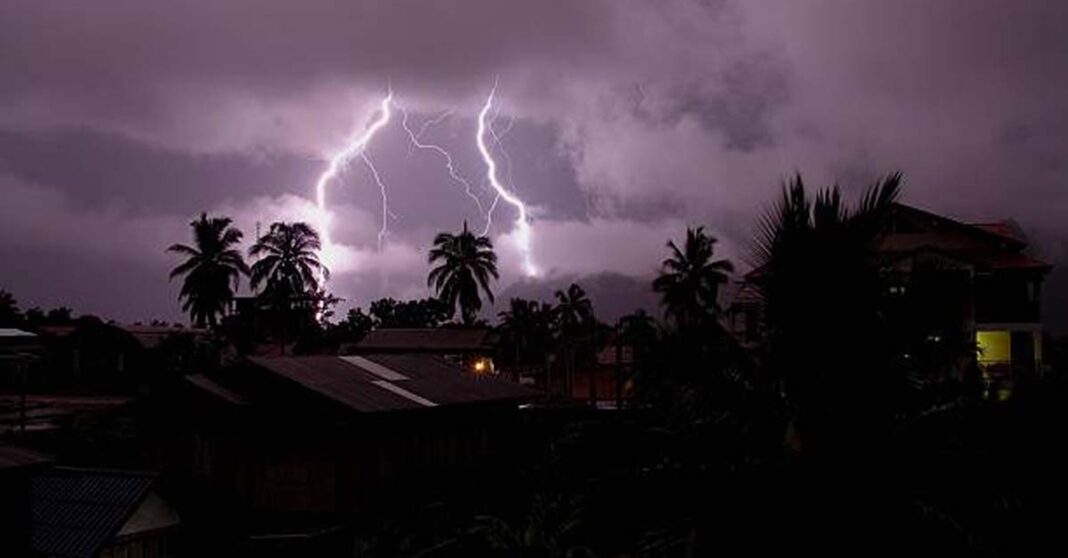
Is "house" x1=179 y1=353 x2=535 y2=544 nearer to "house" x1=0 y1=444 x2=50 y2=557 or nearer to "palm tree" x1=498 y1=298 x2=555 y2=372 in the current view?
"house" x1=0 y1=444 x2=50 y2=557

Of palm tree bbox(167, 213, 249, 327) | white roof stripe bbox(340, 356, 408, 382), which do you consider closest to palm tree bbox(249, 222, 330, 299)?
palm tree bbox(167, 213, 249, 327)

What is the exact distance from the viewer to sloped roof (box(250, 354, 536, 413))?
65.5 ft

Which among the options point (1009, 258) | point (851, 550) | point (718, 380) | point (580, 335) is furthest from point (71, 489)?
point (580, 335)

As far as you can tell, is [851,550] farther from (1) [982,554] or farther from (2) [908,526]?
→ (1) [982,554]

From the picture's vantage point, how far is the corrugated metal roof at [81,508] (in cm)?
1363

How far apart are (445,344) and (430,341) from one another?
1.52m

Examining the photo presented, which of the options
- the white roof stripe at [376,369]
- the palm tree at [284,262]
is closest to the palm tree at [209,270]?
the palm tree at [284,262]

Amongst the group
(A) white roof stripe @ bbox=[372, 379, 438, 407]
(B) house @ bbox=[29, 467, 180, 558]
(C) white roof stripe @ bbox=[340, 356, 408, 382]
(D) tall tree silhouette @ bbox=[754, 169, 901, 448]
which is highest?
→ (D) tall tree silhouette @ bbox=[754, 169, 901, 448]

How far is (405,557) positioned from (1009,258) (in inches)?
1220

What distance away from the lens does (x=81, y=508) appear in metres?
14.2

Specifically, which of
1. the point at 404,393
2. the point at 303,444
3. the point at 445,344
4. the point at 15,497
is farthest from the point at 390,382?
the point at 445,344

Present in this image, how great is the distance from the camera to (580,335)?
5762 centimetres

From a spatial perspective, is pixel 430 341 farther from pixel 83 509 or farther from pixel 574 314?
pixel 83 509

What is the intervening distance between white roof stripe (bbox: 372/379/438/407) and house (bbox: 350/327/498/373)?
104 feet
